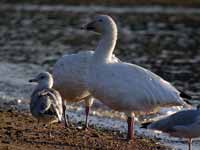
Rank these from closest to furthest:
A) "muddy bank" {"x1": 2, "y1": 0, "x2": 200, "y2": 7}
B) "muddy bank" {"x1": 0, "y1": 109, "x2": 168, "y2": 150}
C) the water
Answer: "muddy bank" {"x1": 0, "y1": 109, "x2": 168, "y2": 150} < the water < "muddy bank" {"x1": 2, "y1": 0, "x2": 200, "y2": 7}

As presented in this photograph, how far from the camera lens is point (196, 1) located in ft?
211

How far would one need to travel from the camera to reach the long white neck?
13219mm

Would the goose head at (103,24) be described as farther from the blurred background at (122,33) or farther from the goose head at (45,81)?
the blurred background at (122,33)

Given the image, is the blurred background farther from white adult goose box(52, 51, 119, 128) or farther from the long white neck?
the long white neck

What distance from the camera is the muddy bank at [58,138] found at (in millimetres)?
11969

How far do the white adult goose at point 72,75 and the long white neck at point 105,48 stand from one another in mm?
1253

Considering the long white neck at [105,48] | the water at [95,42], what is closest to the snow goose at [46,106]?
the long white neck at [105,48]

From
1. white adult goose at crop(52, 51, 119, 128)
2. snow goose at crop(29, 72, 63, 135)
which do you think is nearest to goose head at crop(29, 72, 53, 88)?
snow goose at crop(29, 72, 63, 135)

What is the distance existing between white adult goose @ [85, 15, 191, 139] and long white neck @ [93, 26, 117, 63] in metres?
0.01

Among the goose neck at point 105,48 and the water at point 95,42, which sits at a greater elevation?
the water at point 95,42

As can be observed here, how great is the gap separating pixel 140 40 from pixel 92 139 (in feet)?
84.4

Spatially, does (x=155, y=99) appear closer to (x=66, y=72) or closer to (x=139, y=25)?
(x=66, y=72)

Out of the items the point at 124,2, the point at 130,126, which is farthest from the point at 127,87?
the point at 124,2

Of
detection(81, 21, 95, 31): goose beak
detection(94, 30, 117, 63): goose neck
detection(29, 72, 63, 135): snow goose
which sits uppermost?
detection(81, 21, 95, 31): goose beak
